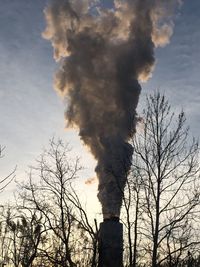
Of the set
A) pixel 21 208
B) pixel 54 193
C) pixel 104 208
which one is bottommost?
pixel 21 208

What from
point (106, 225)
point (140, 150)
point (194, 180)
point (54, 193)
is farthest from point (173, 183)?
point (106, 225)

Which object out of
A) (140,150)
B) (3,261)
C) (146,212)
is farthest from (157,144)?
(3,261)

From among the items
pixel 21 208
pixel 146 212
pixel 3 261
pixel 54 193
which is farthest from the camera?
pixel 3 261

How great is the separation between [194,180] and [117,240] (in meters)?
11.3

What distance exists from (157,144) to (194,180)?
1.69 meters

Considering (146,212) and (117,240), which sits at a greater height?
(117,240)

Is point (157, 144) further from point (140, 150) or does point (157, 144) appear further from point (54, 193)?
point (54, 193)

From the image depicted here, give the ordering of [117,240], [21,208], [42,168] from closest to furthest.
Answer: [21,208]
[42,168]
[117,240]

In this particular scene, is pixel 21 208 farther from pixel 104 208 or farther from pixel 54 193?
pixel 104 208

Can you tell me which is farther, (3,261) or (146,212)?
(3,261)

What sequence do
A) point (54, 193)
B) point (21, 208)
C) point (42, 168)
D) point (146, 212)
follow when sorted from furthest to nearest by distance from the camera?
1. point (42, 168)
2. point (54, 193)
3. point (146, 212)
4. point (21, 208)

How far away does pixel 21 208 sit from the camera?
11.2 m

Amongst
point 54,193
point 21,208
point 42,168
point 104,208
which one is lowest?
point 21,208

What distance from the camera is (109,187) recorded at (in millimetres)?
23219
